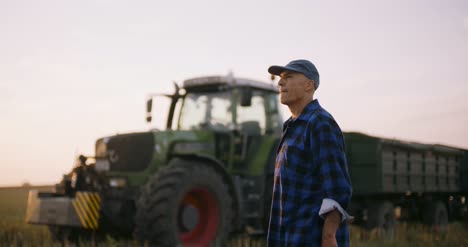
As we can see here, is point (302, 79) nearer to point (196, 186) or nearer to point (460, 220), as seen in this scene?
point (196, 186)

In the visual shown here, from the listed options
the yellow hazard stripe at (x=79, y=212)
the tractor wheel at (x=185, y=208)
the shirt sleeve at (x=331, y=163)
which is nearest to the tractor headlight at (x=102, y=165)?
the yellow hazard stripe at (x=79, y=212)

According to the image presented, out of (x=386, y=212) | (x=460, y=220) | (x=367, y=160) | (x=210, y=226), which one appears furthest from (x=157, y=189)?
(x=460, y=220)

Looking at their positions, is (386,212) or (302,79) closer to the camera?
(302,79)

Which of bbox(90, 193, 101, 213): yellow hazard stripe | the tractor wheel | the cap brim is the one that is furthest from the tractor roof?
the cap brim

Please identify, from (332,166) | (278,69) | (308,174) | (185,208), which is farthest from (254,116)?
(332,166)

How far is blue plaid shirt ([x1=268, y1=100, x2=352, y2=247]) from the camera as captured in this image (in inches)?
101

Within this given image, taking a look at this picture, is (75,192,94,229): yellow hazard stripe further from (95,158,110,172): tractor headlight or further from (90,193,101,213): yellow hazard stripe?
(95,158,110,172): tractor headlight

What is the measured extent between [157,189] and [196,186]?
679 mm

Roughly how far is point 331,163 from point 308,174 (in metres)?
0.15

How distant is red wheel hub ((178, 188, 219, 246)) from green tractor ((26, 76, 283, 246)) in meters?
0.01

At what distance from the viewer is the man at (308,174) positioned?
99.3 inches

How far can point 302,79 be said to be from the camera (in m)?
2.75

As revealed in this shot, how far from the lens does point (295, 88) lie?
2.76 metres

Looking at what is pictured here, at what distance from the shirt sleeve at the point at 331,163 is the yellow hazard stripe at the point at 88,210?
504 centimetres
